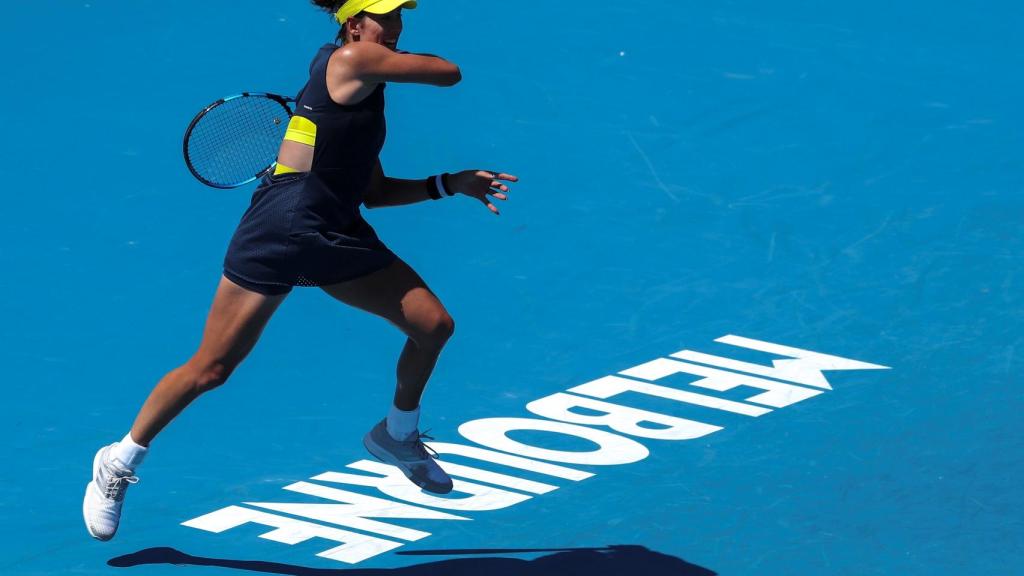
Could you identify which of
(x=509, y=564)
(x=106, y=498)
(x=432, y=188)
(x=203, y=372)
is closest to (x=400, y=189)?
(x=432, y=188)

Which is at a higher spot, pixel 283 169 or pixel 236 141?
pixel 236 141

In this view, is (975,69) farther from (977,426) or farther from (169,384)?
(169,384)

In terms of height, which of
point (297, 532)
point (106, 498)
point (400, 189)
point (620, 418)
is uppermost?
point (400, 189)

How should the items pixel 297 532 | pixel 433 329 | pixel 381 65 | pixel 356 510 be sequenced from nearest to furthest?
1. pixel 381 65
2. pixel 433 329
3. pixel 297 532
4. pixel 356 510


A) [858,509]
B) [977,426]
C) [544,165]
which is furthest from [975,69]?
[858,509]

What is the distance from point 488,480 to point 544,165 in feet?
12.4

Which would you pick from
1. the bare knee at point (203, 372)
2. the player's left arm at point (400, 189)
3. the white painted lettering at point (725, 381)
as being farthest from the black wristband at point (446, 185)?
the white painted lettering at point (725, 381)

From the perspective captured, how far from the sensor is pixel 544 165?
11742mm

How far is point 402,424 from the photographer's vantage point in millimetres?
7625

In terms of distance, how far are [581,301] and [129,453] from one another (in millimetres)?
3481

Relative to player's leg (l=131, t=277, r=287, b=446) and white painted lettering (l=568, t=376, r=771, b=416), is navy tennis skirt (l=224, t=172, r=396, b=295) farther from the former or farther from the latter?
white painted lettering (l=568, t=376, r=771, b=416)

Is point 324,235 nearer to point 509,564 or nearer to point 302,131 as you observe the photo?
point 302,131

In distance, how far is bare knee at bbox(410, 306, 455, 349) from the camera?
7.32 metres

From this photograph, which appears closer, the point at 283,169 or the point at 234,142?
the point at 283,169
